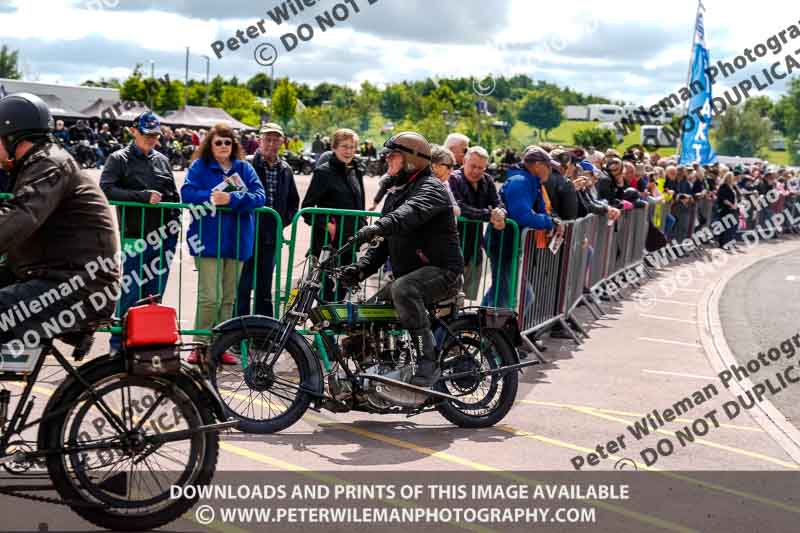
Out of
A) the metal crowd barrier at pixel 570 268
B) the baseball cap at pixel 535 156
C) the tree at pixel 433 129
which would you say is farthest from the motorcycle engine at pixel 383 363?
the tree at pixel 433 129

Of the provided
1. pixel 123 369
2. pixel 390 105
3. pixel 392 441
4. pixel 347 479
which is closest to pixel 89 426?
pixel 123 369

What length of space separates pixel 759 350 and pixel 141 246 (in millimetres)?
6816

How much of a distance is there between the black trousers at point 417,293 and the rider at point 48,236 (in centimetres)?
233

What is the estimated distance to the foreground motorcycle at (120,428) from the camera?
15.3ft

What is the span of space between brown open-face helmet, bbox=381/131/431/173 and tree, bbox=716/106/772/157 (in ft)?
571

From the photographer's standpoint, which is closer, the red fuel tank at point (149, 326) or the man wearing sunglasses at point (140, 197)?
the red fuel tank at point (149, 326)

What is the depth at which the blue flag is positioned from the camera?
2830 cm

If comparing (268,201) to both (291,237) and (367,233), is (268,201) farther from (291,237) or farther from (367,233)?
(367,233)

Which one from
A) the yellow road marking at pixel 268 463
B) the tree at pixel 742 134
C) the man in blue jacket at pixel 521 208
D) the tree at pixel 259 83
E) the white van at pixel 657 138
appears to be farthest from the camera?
the tree at pixel 259 83

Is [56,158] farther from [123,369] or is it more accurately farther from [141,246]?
[141,246]

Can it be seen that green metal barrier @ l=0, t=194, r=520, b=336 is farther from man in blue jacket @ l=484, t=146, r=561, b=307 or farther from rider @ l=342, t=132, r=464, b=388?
rider @ l=342, t=132, r=464, b=388

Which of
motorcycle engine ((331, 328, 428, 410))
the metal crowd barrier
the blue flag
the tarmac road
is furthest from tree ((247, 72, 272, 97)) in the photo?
motorcycle engine ((331, 328, 428, 410))

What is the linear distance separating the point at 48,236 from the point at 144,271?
11.9 ft

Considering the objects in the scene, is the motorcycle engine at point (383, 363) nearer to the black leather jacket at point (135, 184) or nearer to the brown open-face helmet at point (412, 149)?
the brown open-face helmet at point (412, 149)
